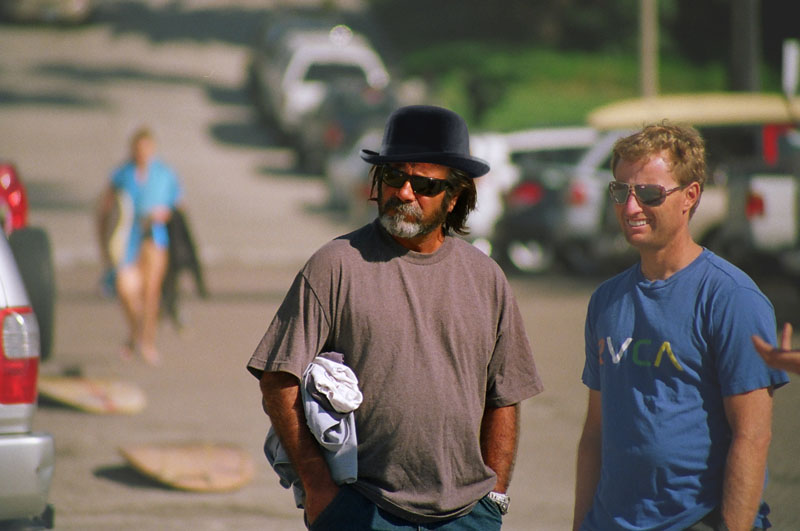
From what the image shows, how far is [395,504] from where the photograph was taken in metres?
3.38

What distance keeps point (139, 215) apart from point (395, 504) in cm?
851

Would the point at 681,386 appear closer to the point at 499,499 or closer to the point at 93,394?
the point at 499,499

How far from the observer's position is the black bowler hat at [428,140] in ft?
11.6

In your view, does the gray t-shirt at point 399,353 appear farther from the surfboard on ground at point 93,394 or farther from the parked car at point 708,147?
the parked car at point 708,147

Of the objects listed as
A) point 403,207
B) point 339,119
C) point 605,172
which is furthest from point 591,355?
point 339,119

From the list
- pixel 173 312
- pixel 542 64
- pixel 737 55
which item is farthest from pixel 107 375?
pixel 542 64

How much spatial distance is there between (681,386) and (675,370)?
0.15 feet

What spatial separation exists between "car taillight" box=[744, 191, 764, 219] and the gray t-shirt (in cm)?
1020

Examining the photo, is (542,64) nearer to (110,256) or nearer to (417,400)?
(110,256)

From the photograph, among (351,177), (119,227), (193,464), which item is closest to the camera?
(193,464)

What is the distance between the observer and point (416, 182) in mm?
3521

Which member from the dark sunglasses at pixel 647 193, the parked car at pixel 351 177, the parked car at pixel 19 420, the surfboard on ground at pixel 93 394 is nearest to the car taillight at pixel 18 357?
the parked car at pixel 19 420

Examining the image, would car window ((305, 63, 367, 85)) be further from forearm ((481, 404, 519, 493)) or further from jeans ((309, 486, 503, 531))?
jeans ((309, 486, 503, 531))

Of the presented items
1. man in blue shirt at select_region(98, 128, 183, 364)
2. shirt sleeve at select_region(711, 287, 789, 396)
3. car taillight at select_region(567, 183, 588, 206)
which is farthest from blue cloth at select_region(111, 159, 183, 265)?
shirt sleeve at select_region(711, 287, 789, 396)
